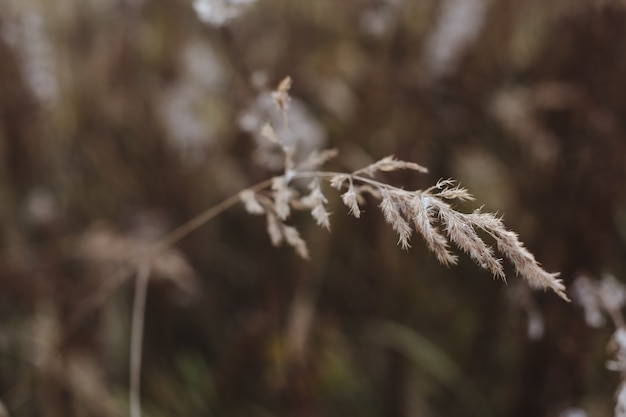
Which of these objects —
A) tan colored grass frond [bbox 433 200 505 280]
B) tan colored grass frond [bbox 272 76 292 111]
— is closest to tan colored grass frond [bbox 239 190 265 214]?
tan colored grass frond [bbox 272 76 292 111]

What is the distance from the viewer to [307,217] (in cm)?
236

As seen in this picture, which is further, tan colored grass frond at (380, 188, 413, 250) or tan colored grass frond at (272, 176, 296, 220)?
tan colored grass frond at (272, 176, 296, 220)

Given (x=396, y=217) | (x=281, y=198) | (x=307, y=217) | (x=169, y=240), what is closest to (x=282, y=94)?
(x=281, y=198)

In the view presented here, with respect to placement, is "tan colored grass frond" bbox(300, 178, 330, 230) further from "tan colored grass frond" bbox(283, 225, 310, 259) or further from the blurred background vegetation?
the blurred background vegetation

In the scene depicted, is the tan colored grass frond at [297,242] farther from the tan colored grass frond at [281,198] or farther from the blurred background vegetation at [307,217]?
the blurred background vegetation at [307,217]

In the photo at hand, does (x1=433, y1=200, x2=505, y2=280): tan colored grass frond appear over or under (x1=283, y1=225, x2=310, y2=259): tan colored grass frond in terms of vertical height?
under

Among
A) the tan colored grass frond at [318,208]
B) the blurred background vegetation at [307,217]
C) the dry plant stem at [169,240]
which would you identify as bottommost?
the tan colored grass frond at [318,208]

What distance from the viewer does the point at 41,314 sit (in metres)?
1.95

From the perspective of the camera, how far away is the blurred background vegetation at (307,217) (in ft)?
5.25

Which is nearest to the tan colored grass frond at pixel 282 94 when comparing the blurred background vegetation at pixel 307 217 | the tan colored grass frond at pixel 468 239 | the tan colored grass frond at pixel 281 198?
the tan colored grass frond at pixel 281 198

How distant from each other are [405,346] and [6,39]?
1.54m

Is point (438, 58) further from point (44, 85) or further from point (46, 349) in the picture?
point (46, 349)

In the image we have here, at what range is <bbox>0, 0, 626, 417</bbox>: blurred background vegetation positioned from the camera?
1.60m

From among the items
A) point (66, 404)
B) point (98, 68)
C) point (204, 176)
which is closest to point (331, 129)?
point (204, 176)
